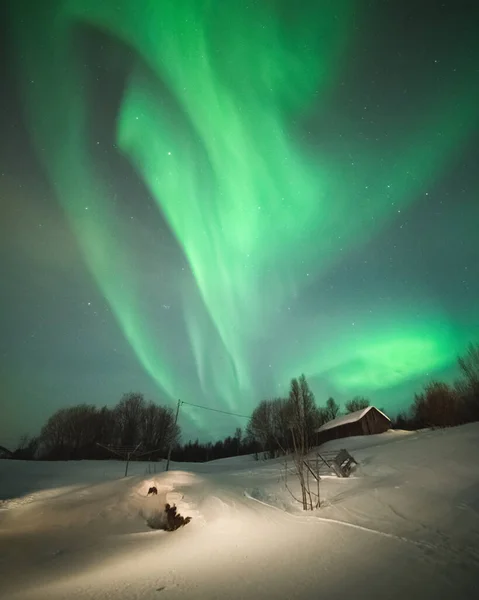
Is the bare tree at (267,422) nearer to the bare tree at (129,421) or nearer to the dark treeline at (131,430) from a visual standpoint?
the dark treeline at (131,430)

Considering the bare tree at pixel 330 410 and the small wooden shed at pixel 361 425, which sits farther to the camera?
the bare tree at pixel 330 410

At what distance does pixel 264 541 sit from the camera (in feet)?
26.3

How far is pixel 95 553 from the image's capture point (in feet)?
29.9

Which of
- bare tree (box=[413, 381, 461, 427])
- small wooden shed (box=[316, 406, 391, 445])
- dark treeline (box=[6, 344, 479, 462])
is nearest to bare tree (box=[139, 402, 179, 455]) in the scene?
dark treeline (box=[6, 344, 479, 462])

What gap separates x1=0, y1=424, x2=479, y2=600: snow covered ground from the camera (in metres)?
5.05

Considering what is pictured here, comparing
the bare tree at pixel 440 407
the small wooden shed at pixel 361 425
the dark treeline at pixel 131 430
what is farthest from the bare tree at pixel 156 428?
the bare tree at pixel 440 407

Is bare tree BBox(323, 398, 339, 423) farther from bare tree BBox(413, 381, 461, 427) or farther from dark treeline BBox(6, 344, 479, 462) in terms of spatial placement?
bare tree BBox(413, 381, 461, 427)

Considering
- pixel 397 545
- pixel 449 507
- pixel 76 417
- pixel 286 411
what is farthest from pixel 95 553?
pixel 76 417

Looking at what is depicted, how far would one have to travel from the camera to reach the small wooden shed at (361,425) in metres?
48.6

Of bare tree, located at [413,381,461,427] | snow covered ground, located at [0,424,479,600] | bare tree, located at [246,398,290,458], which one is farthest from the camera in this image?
bare tree, located at [246,398,290,458]

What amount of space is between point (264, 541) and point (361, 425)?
47.6 meters

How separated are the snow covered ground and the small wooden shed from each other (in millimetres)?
33978

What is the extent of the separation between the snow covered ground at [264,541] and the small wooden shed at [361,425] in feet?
111

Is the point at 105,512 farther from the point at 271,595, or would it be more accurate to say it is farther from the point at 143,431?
the point at 143,431
